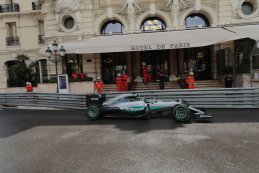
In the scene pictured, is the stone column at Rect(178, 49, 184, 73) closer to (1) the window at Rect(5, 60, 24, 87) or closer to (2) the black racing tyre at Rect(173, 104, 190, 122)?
(2) the black racing tyre at Rect(173, 104, 190, 122)

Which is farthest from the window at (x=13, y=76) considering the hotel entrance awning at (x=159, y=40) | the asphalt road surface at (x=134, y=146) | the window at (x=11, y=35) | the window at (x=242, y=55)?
the window at (x=242, y=55)

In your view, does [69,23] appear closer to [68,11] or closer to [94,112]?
[68,11]

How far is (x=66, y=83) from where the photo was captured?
1569cm

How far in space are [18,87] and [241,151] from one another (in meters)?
21.4

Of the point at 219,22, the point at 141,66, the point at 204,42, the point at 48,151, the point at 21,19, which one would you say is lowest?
the point at 48,151

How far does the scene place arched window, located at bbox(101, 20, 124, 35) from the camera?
19.4 m

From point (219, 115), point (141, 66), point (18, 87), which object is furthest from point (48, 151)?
point (18, 87)

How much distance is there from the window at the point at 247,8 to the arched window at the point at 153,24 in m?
6.32

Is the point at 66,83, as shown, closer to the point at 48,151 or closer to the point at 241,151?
the point at 48,151

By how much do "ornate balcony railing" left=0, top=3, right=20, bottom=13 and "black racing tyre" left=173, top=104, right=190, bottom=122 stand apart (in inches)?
901

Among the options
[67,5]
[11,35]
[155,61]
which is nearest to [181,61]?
[155,61]

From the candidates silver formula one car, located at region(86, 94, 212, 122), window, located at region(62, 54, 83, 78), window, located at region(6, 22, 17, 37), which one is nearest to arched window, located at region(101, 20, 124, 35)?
window, located at region(62, 54, 83, 78)

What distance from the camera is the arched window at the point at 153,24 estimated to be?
19.1 metres

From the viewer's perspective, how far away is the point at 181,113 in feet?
25.6
